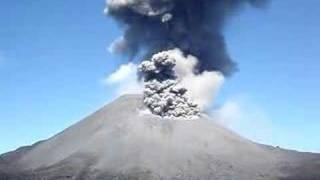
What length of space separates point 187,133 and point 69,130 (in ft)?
103

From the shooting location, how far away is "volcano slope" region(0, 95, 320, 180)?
118 metres

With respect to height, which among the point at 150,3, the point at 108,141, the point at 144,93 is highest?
the point at 150,3

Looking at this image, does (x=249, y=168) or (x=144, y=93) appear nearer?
(x=249, y=168)

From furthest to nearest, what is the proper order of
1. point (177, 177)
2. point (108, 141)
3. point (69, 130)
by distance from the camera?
point (69, 130)
point (108, 141)
point (177, 177)

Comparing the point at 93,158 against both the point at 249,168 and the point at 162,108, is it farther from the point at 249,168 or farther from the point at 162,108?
the point at 249,168

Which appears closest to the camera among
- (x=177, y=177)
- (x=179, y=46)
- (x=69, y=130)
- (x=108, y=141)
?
(x=177, y=177)

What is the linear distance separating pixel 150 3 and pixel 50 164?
35806 millimetres

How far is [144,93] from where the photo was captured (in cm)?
13162

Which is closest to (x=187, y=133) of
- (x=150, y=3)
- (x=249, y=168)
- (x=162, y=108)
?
(x=162, y=108)

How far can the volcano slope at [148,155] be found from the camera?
118 metres

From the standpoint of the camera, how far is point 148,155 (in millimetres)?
129250

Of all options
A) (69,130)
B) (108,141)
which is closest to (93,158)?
(108,141)

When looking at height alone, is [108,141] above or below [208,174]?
above

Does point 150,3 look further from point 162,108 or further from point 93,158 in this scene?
point 93,158
